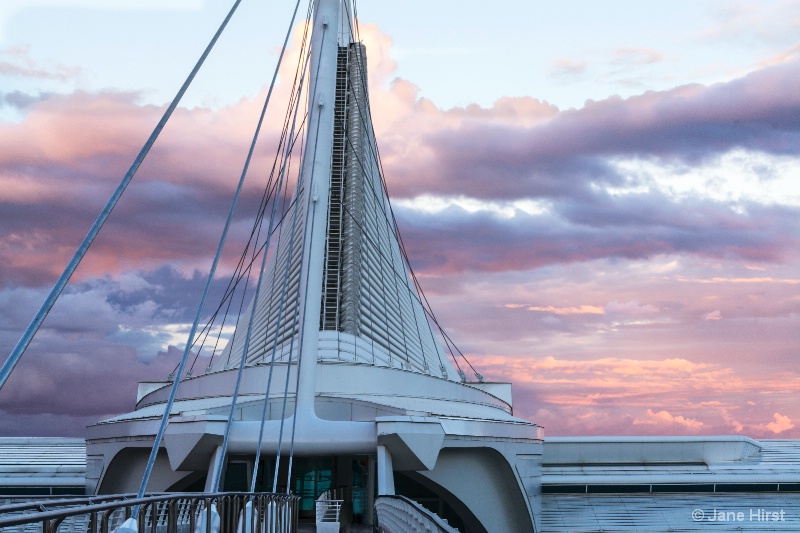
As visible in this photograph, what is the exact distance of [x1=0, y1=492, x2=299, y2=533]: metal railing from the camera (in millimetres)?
4387

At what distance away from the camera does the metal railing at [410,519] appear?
6.13 meters

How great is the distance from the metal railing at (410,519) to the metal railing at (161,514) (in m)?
1.41

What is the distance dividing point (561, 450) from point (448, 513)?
278 inches

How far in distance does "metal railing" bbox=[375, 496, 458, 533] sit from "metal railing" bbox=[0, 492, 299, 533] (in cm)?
141

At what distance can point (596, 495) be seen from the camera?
2978 centimetres

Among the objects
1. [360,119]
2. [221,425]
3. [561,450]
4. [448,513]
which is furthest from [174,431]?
[360,119]

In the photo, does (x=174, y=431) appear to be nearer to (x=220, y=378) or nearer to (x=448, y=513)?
(x=220, y=378)

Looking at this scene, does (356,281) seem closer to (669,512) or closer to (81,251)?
(669,512)

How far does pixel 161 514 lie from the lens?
24.3ft

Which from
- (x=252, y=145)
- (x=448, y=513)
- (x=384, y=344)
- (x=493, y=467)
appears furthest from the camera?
(x=384, y=344)

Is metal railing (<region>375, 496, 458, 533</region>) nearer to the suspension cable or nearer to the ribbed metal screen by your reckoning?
the suspension cable

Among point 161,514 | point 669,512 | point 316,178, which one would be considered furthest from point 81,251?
point 669,512

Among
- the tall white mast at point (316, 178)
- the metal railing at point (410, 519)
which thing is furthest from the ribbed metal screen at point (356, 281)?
the metal railing at point (410, 519)

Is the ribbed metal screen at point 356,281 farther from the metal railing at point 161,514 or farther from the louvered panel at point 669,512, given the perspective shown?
the metal railing at point 161,514
